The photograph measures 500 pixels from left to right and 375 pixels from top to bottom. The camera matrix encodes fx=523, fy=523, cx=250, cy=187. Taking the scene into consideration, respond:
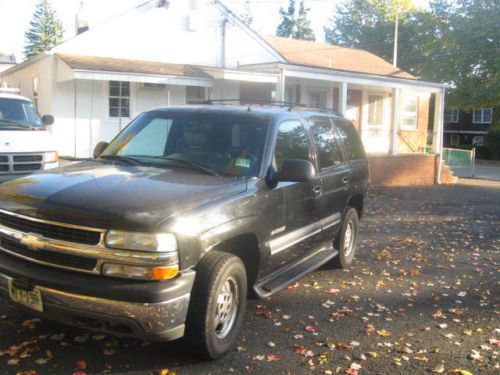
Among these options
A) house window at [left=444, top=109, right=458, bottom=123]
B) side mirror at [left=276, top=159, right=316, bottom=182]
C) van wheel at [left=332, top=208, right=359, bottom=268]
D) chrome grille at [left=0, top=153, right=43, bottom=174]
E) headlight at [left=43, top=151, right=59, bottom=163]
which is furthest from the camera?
house window at [left=444, top=109, right=458, bottom=123]

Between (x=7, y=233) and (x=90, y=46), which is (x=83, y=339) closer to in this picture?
(x=7, y=233)

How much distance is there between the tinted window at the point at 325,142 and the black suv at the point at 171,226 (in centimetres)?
20

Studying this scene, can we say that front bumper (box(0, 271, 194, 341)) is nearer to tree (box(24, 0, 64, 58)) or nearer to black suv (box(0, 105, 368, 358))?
black suv (box(0, 105, 368, 358))

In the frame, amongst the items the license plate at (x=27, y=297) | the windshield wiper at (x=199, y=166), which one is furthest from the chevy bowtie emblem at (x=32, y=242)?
the windshield wiper at (x=199, y=166)

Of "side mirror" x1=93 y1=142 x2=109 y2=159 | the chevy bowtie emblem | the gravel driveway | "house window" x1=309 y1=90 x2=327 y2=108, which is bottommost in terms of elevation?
the gravel driveway

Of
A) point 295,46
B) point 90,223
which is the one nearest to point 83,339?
point 90,223

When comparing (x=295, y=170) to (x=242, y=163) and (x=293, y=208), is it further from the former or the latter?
(x=293, y=208)

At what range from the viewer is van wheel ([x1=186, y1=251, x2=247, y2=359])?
355cm

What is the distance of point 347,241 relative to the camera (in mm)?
6645

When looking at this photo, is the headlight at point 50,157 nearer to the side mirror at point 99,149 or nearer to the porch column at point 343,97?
the side mirror at point 99,149

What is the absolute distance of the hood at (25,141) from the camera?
27.5ft

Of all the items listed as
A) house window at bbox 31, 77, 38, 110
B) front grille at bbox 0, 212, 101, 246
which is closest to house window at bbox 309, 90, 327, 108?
house window at bbox 31, 77, 38, 110

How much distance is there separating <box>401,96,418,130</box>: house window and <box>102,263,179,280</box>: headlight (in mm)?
21636

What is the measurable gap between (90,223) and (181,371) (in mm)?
1236
